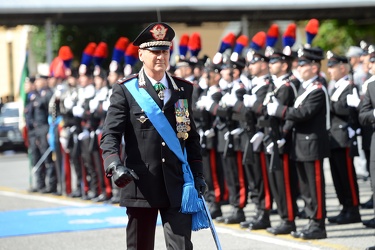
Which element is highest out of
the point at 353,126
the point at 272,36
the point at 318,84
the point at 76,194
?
the point at 272,36

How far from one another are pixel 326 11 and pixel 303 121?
15.7 m

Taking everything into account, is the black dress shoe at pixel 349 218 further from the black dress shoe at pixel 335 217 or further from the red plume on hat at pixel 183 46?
the red plume on hat at pixel 183 46

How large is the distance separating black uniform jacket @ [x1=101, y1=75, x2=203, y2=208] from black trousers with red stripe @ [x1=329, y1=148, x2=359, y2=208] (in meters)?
5.03

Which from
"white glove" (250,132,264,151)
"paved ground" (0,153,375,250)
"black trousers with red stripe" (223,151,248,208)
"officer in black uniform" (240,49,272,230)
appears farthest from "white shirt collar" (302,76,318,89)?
"black trousers with red stripe" (223,151,248,208)

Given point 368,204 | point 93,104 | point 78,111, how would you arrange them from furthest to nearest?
point 78,111, point 93,104, point 368,204

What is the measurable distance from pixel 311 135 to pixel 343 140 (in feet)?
4.93

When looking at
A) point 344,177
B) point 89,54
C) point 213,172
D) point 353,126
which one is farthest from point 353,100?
point 89,54

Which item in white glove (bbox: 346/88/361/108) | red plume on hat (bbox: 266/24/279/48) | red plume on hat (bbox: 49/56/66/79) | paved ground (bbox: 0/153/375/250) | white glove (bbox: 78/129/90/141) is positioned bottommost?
paved ground (bbox: 0/153/375/250)

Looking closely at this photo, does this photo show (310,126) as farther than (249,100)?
No

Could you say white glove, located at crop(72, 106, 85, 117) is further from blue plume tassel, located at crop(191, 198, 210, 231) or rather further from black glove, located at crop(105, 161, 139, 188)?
black glove, located at crop(105, 161, 139, 188)

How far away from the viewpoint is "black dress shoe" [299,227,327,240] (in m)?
11.0

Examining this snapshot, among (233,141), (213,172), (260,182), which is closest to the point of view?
(260,182)

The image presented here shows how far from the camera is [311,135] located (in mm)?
11047

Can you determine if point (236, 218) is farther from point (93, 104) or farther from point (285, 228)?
point (93, 104)
